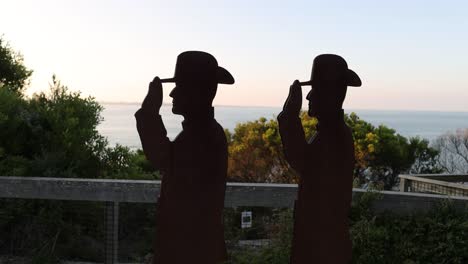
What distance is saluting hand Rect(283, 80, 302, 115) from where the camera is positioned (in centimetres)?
377

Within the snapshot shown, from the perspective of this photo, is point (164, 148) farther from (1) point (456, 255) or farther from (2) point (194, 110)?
(1) point (456, 255)

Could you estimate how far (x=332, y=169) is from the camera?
3887 millimetres

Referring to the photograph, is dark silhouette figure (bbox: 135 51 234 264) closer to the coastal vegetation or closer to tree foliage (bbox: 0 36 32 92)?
the coastal vegetation

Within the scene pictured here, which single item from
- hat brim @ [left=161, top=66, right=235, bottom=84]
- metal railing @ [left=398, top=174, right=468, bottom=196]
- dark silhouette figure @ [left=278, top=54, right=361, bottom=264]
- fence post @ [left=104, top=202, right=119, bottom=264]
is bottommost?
fence post @ [left=104, top=202, right=119, bottom=264]

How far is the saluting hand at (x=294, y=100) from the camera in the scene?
3.77 meters

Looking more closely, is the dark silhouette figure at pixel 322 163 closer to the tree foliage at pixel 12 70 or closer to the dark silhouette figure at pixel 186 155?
the dark silhouette figure at pixel 186 155

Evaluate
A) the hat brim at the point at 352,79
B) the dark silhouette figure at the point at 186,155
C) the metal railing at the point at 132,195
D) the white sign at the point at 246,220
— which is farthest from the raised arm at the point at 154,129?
the white sign at the point at 246,220

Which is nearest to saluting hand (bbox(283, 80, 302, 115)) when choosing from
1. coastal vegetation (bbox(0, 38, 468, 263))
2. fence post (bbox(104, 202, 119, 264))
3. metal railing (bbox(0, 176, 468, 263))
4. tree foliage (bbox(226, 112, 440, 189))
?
coastal vegetation (bbox(0, 38, 468, 263))

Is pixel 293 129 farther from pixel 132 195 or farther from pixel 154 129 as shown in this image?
pixel 132 195

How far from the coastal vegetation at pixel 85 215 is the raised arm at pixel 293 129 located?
6.33ft

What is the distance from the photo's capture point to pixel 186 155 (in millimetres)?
3672

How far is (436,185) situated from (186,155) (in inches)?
266

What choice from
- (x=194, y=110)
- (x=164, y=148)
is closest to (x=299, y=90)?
(x=194, y=110)

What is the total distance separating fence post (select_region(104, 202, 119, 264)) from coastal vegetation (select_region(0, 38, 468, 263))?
0.54 metres
